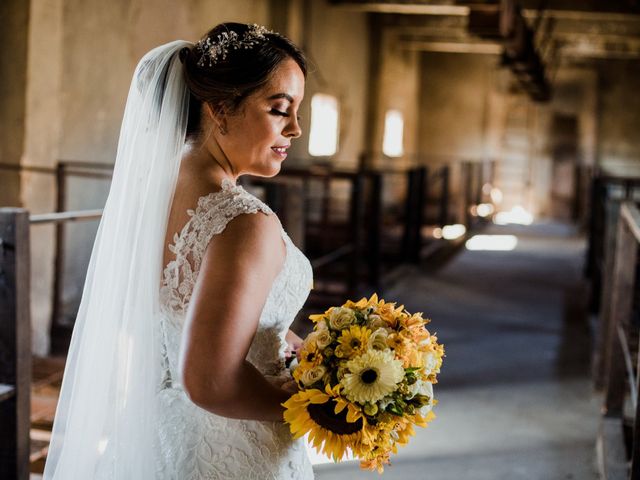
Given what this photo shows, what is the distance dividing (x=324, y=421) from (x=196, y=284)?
0.30 metres

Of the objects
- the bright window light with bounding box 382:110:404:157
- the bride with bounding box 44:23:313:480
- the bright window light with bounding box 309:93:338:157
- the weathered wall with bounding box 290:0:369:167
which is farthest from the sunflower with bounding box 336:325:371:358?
the bright window light with bounding box 382:110:404:157

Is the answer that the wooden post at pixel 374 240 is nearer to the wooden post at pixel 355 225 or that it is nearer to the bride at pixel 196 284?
the wooden post at pixel 355 225

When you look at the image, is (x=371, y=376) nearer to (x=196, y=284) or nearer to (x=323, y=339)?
(x=323, y=339)

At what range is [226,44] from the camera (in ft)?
4.62

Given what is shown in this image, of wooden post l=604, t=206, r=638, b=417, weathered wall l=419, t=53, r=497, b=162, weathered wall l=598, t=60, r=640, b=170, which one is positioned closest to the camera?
wooden post l=604, t=206, r=638, b=417

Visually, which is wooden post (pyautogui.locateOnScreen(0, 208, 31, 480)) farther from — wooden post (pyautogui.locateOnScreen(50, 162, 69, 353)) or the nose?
wooden post (pyautogui.locateOnScreen(50, 162, 69, 353))


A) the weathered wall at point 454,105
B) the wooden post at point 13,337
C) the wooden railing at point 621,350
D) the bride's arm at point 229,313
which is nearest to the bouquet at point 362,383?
the bride's arm at point 229,313

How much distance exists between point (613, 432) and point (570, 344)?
7.68ft

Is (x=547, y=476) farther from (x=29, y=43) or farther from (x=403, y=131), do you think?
(x=403, y=131)

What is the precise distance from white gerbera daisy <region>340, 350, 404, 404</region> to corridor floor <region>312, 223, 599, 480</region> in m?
2.13

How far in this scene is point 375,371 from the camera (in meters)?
1.35

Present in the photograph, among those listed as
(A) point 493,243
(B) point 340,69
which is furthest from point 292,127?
(B) point 340,69

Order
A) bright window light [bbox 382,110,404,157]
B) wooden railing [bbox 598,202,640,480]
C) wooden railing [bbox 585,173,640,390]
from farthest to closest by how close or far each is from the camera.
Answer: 1. bright window light [bbox 382,110,404,157]
2. wooden railing [bbox 585,173,640,390]
3. wooden railing [bbox 598,202,640,480]

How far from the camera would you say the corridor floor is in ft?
11.9
